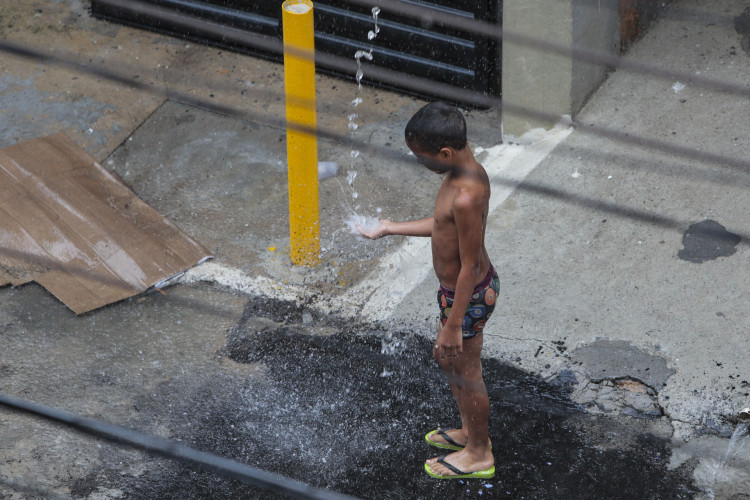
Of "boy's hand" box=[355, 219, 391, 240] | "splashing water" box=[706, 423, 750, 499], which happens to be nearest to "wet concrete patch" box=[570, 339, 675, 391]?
"splashing water" box=[706, 423, 750, 499]

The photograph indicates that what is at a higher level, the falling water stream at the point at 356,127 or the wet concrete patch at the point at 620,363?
the falling water stream at the point at 356,127

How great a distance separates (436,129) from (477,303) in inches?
28.1

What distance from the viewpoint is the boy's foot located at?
12.9 ft

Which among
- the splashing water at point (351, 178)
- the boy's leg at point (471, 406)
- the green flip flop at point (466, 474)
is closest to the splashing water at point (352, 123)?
the splashing water at point (351, 178)

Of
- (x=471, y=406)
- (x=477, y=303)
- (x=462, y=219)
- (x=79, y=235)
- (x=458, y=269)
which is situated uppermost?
(x=462, y=219)

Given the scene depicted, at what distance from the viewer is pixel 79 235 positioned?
5172 millimetres

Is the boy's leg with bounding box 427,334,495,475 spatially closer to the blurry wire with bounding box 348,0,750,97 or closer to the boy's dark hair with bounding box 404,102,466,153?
the boy's dark hair with bounding box 404,102,466,153

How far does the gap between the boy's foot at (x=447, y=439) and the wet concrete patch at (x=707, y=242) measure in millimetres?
1710

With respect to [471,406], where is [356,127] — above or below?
below

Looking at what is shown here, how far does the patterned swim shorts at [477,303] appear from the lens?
11.4 ft

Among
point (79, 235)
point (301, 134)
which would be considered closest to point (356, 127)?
point (301, 134)

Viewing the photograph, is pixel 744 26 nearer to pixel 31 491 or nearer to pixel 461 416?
pixel 461 416

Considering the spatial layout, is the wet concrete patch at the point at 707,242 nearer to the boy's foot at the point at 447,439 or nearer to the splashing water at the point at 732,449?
the splashing water at the point at 732,449

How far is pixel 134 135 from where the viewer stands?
628 cm
